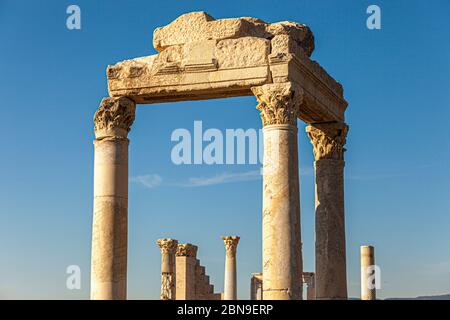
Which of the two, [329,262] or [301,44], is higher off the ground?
[301,44]

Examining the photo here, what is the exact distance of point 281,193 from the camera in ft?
64.3

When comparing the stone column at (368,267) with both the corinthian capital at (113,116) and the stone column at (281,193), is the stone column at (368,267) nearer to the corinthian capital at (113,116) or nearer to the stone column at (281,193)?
the stone column at (281,193)

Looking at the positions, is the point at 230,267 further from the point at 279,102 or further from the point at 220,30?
the point at 279,102

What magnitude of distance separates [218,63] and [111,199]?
4.40m

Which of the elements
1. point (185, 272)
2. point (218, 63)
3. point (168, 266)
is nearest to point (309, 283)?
point (185, 272)

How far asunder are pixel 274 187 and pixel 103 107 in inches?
205

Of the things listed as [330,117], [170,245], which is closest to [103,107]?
[330,117]

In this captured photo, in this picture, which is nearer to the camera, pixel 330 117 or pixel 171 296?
pixel 330 117

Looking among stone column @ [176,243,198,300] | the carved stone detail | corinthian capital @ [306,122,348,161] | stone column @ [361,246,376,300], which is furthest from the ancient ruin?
stone column @ [176,243,198,300]

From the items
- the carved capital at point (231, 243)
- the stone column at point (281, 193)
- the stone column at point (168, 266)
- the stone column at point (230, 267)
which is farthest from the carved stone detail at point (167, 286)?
the stone column at point (281, 193)

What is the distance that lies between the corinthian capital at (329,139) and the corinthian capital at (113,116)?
565 cm

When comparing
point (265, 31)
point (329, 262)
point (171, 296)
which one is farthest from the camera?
point (171, 296)

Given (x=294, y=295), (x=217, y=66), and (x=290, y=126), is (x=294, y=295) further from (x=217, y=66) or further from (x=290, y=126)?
(x=217, y=66)
